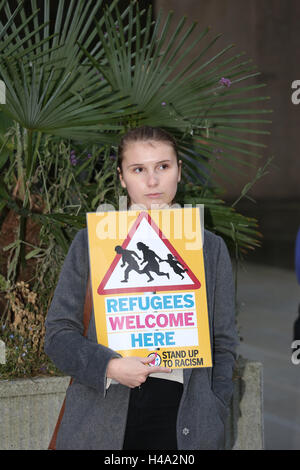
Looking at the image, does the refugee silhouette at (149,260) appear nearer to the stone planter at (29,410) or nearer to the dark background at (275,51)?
the stone planter at (29,410)

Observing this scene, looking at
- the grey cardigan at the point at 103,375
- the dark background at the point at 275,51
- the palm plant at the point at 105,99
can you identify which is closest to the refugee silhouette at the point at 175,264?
the grey cardigan at the point at 103,375

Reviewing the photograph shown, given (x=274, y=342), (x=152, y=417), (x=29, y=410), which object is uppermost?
(x=152, y=417)

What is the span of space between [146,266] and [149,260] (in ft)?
0.05

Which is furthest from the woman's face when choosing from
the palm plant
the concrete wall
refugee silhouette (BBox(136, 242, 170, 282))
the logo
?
the concrete wall

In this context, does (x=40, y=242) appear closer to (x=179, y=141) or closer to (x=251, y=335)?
(x=179, y=141)

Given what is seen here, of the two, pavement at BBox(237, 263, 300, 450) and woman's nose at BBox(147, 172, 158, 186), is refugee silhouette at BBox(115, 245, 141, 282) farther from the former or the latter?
pavement at BBox(237, 263, 300, 450)

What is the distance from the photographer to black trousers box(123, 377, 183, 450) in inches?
68.8

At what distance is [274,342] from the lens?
7.18 m

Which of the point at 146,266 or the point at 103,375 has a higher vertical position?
the point at 146,266

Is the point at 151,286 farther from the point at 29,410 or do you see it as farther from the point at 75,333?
the point at 29,410

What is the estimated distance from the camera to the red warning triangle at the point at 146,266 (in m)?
1.72

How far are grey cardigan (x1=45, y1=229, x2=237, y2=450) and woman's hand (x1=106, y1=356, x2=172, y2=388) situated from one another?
2 cm

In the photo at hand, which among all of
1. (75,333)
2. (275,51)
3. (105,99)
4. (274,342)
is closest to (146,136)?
(75,333)

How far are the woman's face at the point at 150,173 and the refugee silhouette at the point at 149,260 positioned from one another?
12cm
